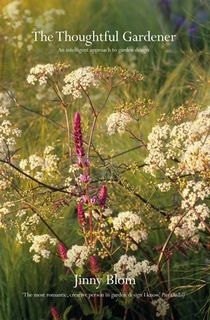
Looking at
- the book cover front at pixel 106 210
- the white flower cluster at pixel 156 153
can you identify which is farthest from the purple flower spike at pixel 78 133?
the white flower cluster at pixel 156 153

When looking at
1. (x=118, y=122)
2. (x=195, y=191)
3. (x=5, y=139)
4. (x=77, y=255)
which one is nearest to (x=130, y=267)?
(x=77, y=255)

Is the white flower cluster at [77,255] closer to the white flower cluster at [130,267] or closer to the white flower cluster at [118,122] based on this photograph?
the white flower cluster at [130,267]

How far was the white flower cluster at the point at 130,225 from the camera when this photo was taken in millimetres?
2965

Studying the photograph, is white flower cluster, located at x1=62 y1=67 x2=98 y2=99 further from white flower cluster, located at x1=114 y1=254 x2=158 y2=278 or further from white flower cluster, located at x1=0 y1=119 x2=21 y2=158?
white flower cluster, located at x1=114 y1=254 x2=158 y2=278

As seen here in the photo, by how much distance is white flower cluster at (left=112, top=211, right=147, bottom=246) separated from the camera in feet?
9.73

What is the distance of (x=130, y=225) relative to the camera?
9.69 ft

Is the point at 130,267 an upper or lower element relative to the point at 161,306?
upper

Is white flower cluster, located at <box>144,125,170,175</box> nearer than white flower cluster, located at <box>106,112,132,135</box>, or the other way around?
white flower cluster, located at <box>144,125,170,175</box>

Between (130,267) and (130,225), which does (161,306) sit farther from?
(130,225)

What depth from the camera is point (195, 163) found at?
109 inches

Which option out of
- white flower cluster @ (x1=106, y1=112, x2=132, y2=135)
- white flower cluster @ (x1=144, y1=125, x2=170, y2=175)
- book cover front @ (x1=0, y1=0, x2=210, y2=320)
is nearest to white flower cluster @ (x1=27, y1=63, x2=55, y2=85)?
book cover front @ (x1=0, y1=0, x2=210, y2=320)

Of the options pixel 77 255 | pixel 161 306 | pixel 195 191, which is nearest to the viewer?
pixel 195 191

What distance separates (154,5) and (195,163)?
3982mm

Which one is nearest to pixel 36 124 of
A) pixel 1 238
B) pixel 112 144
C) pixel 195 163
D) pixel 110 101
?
pixel 110 101
